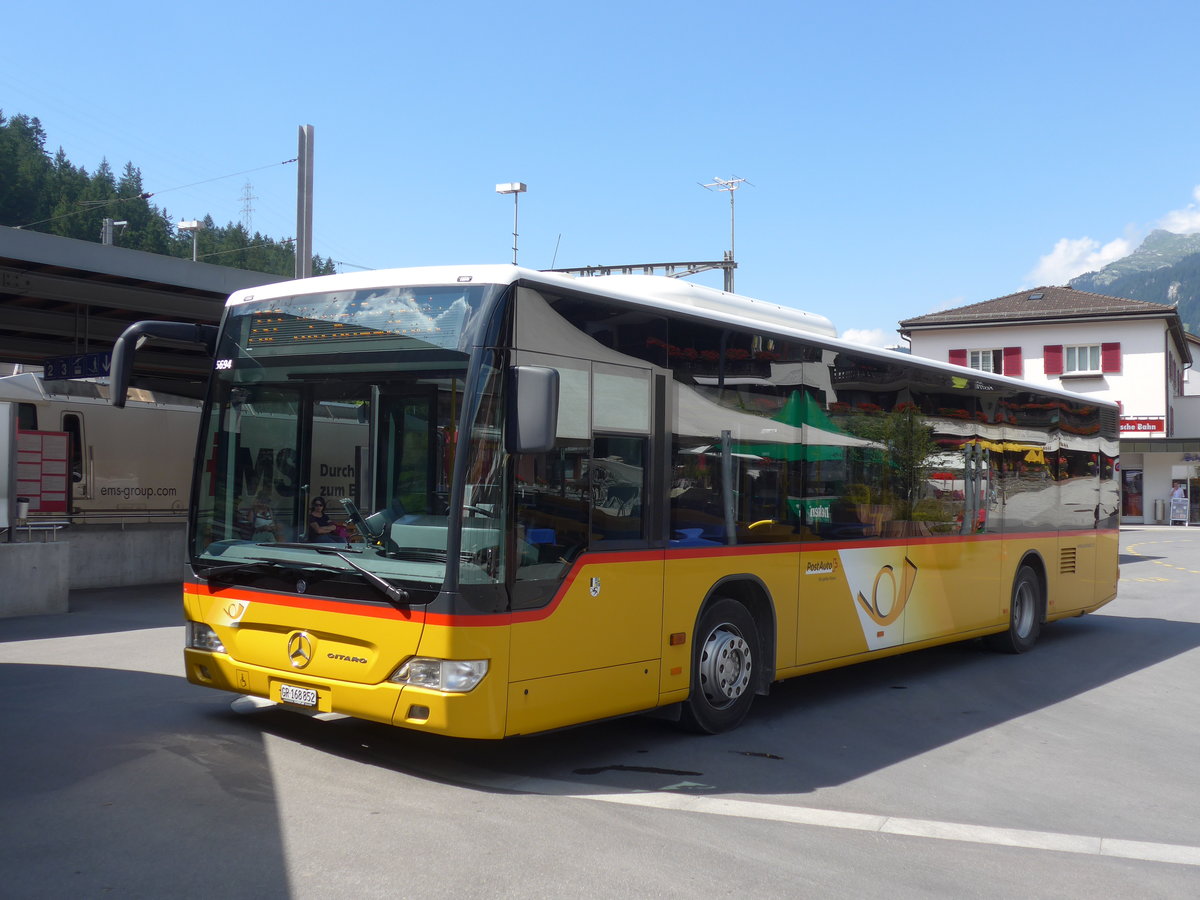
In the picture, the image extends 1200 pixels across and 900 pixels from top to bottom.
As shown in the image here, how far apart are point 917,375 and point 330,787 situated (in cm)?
672

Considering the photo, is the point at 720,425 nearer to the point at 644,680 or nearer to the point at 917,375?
the point at 644,680

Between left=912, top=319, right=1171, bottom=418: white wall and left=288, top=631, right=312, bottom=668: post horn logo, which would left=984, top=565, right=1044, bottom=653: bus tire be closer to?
left=288, top=631, right=312, bottom=668: post horn logo

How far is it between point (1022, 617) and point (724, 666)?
625cm

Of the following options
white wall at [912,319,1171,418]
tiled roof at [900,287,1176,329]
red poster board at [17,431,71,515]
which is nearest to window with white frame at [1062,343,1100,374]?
white wall at [912,319,1171,418]

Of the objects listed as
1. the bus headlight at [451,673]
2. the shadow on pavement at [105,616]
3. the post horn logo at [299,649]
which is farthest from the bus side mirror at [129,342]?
the shadow on pavement at [105,616]

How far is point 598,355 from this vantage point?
7.10 metres

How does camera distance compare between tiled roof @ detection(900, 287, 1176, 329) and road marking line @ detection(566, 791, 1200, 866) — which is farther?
tiled roof @ detection(900, 287, 1176, 329)

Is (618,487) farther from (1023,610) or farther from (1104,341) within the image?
(1104,341)

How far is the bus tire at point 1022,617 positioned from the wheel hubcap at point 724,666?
17.7ft

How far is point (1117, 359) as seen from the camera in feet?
165

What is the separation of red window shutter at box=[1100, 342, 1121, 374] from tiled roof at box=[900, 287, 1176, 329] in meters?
1.40

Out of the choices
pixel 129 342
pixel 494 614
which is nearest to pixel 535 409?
pixel 494 614

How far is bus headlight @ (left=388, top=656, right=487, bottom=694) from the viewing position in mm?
6242

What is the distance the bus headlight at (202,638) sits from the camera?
7.39m
